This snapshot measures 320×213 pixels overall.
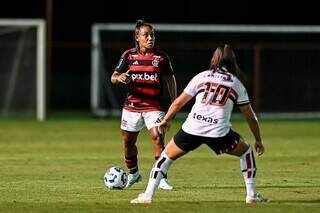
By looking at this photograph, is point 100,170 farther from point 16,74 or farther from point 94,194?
point 16,74

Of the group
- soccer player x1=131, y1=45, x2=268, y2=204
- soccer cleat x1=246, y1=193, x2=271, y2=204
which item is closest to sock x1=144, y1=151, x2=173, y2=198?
soccer player x1=131, y1=45, x2=268, y2=204

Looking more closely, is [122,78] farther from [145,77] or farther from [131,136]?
[131,136]

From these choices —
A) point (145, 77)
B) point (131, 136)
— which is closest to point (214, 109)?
point (145, 77)

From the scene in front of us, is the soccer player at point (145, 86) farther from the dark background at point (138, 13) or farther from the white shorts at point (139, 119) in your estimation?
the dark background at point (138, 13)

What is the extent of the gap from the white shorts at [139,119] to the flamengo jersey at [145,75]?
0.06 m

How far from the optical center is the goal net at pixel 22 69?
3111 centimetres

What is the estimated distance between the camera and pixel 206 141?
458 inches

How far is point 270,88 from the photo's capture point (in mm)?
34250

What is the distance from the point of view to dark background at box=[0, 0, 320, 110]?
43.1 meters

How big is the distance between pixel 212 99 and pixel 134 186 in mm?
3192

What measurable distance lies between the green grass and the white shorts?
2.87 feet

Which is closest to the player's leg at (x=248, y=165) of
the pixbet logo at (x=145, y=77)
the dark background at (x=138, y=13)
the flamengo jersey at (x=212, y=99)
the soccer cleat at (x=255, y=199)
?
the soccer cleat at (x=255, y=199)

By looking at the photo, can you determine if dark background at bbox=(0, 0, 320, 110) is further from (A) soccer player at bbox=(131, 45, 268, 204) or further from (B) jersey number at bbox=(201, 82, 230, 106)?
(B) jersey number at bbox=(201, 82, 230, 106)

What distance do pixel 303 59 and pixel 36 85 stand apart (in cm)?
942
